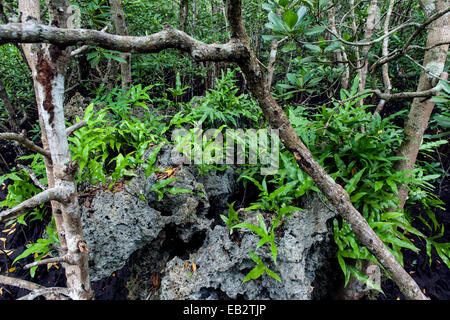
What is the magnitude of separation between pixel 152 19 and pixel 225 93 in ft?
4.86

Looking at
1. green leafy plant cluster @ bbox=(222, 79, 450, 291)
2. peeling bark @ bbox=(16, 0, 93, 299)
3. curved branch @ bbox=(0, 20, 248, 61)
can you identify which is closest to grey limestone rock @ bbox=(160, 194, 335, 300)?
green leafy plant cluster @ bbox=(222, 79, 450, 291)

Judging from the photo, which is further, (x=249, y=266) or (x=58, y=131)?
(x=249, y=266)

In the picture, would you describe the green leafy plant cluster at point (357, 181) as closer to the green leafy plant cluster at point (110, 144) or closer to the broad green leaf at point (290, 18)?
the broad green leaf at point (290, 18)

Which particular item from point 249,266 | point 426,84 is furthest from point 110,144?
point 426,84

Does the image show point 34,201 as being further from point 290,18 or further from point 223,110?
point 223,110

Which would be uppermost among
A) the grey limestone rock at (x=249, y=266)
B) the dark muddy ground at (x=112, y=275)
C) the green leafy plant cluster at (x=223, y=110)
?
the green leafy plant cluster at (x=223, y=110)

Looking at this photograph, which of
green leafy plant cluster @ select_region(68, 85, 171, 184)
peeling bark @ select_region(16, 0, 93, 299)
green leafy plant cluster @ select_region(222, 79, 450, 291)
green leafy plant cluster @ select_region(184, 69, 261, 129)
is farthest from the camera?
green leafy plant cluster @ select_region(184, 69, 261, 129)

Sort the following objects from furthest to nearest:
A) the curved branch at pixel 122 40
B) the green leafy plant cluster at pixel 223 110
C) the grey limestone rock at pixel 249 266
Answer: the green leafy plant cluster at pixel 223 110
the grey limestone rock at pixel 249 266
the curved branch at pixel 122 40

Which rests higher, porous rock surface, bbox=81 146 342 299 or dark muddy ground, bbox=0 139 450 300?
porous rock surface, bbox=81 146 342 299

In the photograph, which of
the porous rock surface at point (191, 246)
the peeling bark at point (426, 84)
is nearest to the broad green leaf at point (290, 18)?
the peeling bark at point (426, 84)

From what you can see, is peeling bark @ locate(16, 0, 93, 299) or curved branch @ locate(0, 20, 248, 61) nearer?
curved branch @ locate(0, 20, 248, 61)

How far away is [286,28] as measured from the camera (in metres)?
1.10

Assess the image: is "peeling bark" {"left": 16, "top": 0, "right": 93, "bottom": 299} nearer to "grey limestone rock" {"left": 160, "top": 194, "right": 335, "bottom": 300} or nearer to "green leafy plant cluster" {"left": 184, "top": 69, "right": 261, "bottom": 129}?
"grey limestone rock" {"left": 160, "top": 194, "right": 335, "bottom": 300}

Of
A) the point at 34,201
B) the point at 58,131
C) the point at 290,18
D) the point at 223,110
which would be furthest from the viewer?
the point at 223,110
